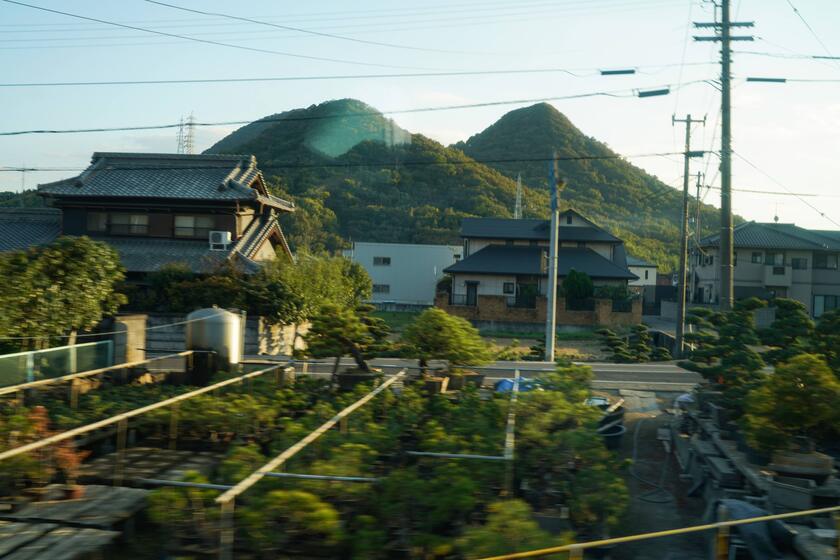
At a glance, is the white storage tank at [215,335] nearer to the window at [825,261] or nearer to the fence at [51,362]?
the fence at [51,362]

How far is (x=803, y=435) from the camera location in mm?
9531

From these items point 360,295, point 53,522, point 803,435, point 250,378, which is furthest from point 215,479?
point 360,295

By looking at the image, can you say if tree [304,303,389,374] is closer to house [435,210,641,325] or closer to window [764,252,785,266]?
house [435,210,641,325]

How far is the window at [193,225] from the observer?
3194 cm

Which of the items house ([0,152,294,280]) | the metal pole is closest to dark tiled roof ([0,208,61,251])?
house ([0,152,294,280])

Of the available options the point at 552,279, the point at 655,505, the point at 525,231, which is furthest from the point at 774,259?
the point at 655,505

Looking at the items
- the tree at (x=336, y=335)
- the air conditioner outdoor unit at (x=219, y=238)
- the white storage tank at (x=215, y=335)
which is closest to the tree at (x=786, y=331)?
the tree at (x=336, y=335)

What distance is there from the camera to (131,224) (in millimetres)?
32312

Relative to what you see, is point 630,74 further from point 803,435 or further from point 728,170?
point 803,435

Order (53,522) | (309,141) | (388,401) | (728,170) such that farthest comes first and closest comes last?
(309,141) < (728,170) < (388,401) < (53,522)

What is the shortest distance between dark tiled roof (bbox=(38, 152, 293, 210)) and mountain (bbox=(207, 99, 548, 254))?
81.9 ft

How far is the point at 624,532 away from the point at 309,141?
93.3 meters

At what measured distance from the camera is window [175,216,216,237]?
105 ft

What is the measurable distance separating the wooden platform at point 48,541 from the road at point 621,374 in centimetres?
1192
